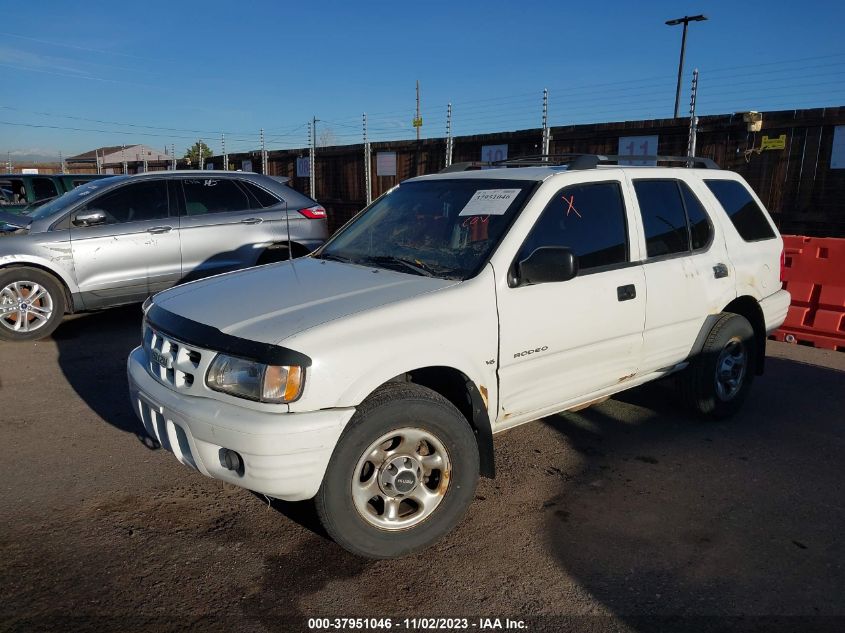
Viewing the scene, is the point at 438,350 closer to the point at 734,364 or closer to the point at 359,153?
the point at 734,364

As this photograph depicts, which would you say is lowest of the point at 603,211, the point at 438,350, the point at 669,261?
the point at 438,350

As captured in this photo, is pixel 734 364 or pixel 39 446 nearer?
pixel 39 446

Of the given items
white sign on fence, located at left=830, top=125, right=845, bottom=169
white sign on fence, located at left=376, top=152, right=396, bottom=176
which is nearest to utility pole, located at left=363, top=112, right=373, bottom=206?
white sign on fence, located at left=376, top=152, right=396, bottom=176

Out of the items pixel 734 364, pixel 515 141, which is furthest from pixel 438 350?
pixel 515 141

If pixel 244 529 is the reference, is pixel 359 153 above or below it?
above

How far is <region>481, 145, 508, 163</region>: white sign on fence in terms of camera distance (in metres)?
12.2

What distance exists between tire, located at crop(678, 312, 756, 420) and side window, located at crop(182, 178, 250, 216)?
216 inches

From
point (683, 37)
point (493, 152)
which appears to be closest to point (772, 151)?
point (493, 152)

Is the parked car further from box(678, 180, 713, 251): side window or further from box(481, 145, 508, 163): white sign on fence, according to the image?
box(678, 180, 713, 251): side window

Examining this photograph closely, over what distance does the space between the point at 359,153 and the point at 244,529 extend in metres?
13.0

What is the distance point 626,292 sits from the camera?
12.7 ft

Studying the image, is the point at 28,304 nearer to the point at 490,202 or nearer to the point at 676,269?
the point at 490,202

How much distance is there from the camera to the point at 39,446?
4.32 metres

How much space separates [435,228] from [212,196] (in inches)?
188
